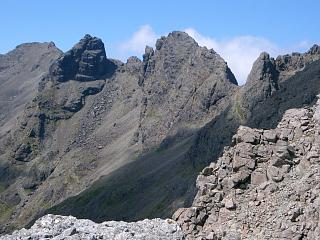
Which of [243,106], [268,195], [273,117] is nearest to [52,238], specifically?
[268,195]

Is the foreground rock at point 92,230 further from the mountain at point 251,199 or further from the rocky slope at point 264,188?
the rocky slope at point 264,188

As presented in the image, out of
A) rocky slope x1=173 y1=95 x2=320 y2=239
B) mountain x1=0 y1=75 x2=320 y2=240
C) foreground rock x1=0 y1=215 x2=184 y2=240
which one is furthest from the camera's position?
rocky slope x1=173 y1=95 x2=320 y2=239

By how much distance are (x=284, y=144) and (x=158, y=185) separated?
14473cm

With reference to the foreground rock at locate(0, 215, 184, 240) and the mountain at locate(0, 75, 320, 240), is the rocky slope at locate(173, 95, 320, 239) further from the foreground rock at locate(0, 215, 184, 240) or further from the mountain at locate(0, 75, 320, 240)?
the foreground rock at locate(0, 215, 184, 240)

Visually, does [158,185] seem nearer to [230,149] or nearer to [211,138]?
[211,138]

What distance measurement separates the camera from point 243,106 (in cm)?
19975

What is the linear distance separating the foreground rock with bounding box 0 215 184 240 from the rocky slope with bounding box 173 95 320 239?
2060mm

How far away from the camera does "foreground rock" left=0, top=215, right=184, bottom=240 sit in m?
36.7

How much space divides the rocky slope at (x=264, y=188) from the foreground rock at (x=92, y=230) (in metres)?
2.06

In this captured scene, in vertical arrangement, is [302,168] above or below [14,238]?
below

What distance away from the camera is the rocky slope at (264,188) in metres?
38.7

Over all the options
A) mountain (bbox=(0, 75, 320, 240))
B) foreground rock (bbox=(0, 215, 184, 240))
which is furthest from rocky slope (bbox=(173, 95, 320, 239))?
foreground rock (bbox=(0, 215, 184, 240))

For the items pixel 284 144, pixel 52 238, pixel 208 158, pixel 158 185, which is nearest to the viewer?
pixel 52 238

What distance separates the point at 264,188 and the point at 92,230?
1201 centimetres
